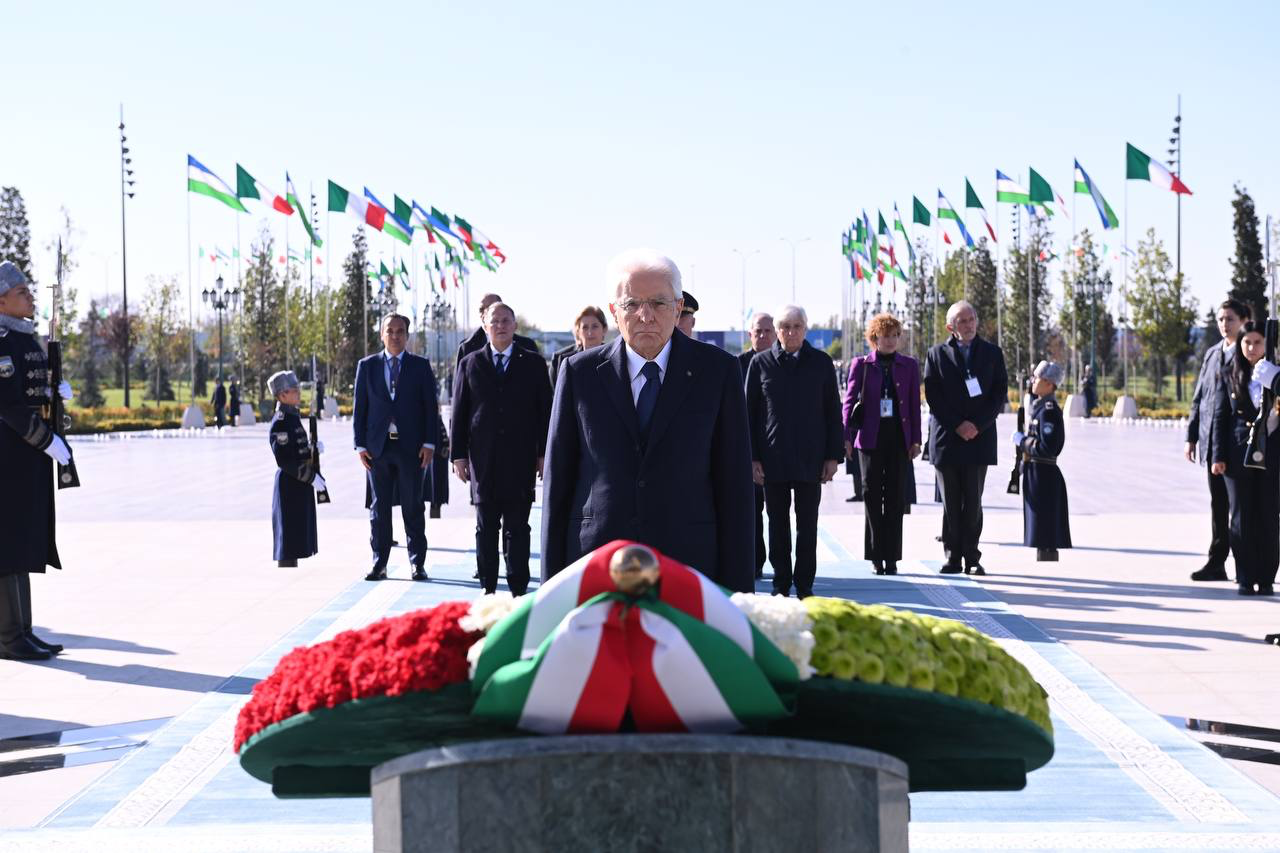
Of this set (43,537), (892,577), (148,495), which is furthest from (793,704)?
(148,495)

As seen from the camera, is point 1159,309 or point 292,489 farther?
point 1159,309

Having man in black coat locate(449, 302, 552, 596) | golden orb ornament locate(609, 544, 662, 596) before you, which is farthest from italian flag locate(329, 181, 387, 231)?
golden orb ornament locate(609, 544, 662, 596)

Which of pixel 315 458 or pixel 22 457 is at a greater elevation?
pixel 22 457

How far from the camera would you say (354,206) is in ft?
150

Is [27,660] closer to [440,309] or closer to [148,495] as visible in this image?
[148,495]

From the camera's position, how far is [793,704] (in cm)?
260

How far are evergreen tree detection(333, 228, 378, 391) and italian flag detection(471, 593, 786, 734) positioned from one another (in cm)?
8144

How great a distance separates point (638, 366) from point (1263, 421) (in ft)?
22.1

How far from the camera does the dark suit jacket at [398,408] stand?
12055 millimetres

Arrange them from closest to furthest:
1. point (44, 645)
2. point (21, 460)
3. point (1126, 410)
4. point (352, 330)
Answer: point (21, 460), point (44, 645), point (1126, 410), point (352, 330)

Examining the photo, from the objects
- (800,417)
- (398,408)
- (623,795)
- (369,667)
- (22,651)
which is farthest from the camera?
(398,408)

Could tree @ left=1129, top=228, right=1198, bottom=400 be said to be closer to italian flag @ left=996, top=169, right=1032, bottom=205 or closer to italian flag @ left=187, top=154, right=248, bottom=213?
italian flag @ left=996, top=169, right=1032, bottom=205

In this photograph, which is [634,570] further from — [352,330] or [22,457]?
[352,330]

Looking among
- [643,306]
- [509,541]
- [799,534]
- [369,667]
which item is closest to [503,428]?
[509,541]
